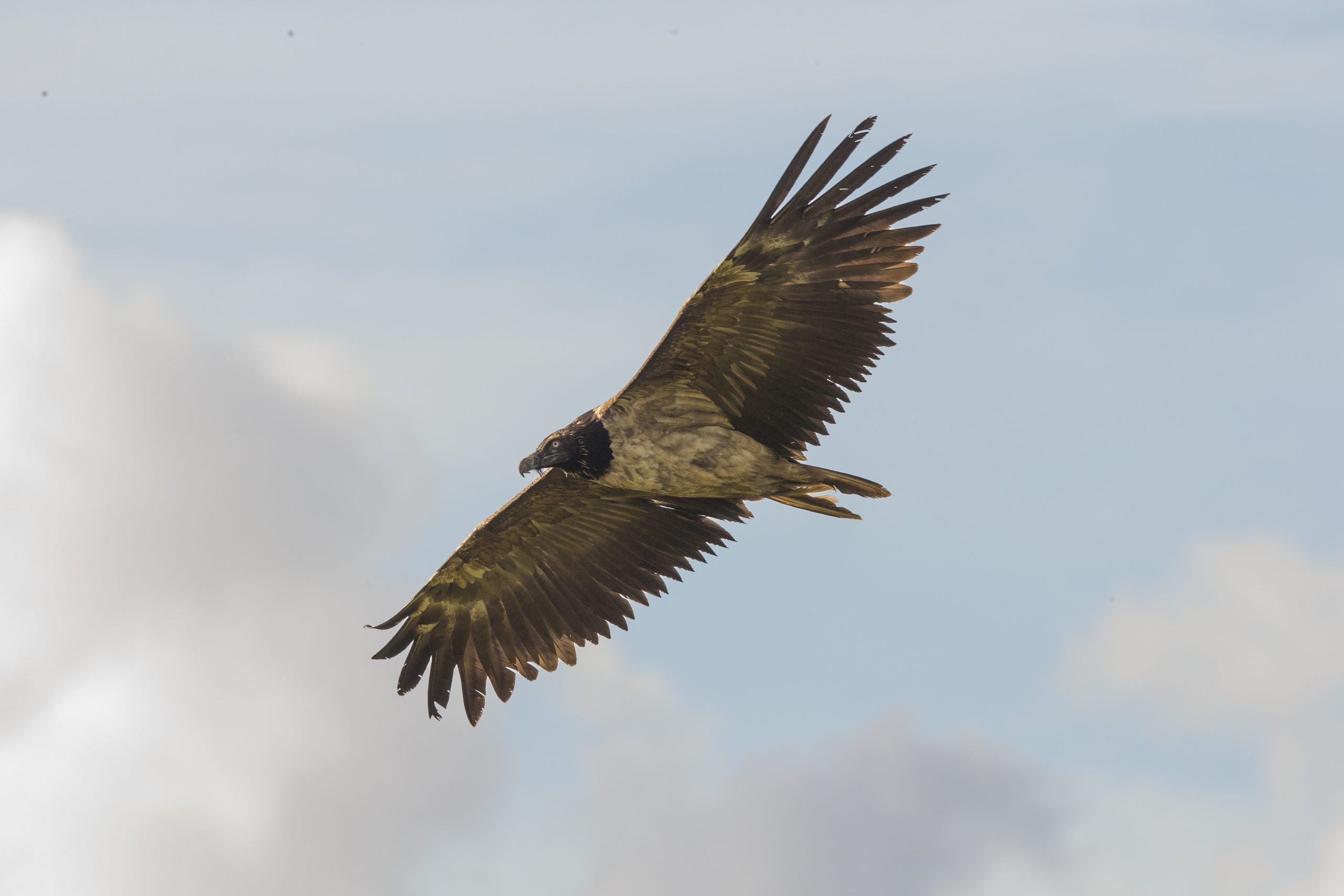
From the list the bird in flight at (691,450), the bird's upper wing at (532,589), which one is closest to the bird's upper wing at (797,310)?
the bird in flight at (691,450)

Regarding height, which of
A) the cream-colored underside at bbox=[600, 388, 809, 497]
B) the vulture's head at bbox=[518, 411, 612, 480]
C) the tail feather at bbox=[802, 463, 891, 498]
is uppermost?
the vulture's head at bbox=[518, 411, 612, 480]

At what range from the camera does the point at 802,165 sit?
1150 cm

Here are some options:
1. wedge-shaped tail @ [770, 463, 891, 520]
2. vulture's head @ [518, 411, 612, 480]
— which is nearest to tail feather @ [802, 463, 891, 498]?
wedge-shaped tail @ [770, 463, 891, 520]

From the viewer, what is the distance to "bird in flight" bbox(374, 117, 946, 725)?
1173 cm

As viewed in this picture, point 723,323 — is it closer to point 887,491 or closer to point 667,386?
point 667,386

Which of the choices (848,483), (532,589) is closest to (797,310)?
(848,483)

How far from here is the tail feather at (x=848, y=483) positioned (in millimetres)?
11953

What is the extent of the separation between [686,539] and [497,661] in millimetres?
2050

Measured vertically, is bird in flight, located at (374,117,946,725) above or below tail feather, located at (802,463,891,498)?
above

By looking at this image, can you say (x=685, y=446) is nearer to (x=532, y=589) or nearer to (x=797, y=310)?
(x=797, y=310)

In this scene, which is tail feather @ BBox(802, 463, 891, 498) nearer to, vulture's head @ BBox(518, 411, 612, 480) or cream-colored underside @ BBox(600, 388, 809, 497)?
cream-colored underside @ BBox(600, 388, 809, 497)

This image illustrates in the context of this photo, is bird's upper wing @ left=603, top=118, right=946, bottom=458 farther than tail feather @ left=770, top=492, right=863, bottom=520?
No

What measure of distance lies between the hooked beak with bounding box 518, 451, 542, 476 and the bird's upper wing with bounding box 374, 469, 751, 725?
101 centimetres

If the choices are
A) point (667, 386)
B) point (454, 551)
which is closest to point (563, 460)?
point (667, 386)
